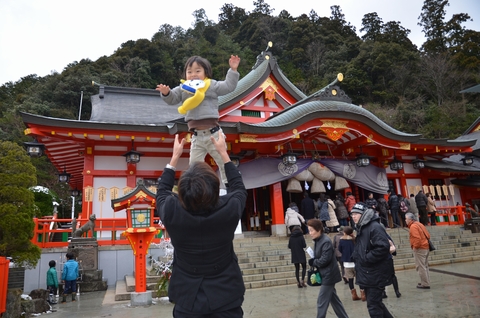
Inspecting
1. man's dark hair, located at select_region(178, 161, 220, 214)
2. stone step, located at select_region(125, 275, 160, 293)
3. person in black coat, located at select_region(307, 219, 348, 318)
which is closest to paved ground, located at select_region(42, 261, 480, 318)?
stone step, located at select_region(125, 275, 160, 293)

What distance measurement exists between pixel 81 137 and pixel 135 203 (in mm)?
5466

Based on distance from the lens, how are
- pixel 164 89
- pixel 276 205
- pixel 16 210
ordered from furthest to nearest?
pixel 276 205 → pixel 16 210 → pixel 164 89

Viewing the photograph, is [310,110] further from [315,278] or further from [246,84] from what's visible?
[315,278]

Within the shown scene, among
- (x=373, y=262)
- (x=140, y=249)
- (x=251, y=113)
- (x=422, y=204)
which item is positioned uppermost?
(x=251, y=113)

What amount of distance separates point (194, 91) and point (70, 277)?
23.8ft

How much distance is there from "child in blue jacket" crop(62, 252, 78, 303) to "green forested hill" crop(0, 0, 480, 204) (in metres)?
19.4

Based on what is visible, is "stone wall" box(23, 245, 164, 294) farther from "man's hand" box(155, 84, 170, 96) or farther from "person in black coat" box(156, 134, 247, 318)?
"person in black coat" box(156, 134, 247, 318)

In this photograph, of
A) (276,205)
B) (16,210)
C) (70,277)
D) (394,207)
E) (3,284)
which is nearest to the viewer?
(3,284)

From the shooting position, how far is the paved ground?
18.3 feet

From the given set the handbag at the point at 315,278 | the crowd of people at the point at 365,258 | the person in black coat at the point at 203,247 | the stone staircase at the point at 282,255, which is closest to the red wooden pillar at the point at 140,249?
the stone staircase at the point at 282,255

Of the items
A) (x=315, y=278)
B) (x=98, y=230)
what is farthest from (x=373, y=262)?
(x=98, y=230)

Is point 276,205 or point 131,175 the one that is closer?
point 131,175

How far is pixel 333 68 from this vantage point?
43344mm

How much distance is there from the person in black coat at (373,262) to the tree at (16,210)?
23.1ft
